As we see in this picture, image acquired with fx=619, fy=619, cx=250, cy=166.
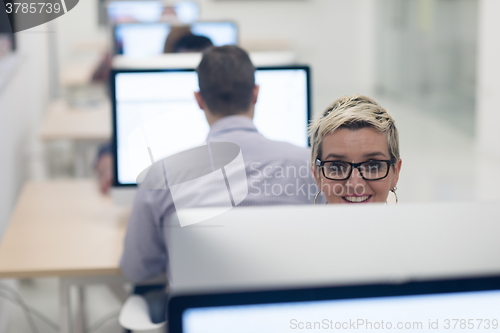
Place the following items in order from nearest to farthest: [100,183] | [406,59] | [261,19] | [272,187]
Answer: [272,187] → [100,183] → [406,59] → [261,19]

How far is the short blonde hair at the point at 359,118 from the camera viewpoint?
78cm

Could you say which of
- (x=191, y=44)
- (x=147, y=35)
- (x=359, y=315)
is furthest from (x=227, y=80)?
(x=147, y=35)

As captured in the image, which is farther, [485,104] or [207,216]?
[485,104]

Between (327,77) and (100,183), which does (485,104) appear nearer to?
(327,77)

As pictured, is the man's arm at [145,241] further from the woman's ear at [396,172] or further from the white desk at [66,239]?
the woman's ear at [396,172]

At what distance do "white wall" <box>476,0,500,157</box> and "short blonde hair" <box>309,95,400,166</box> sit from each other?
13.5ft

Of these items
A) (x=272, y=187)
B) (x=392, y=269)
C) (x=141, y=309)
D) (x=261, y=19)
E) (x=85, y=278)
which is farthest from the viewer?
(x=261, y=19)

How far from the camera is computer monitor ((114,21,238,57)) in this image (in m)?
3.42

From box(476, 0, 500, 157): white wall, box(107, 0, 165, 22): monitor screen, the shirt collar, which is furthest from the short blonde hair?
box(107, 0, 165, 22): monitor screen

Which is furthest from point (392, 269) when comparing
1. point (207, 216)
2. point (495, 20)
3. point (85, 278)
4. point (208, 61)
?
point (495, 20)

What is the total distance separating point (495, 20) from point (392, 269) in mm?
4484

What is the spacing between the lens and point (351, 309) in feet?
1.79

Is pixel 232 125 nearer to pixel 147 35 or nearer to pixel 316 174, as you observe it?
pixel 316 174

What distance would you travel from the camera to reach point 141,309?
1.40 m
